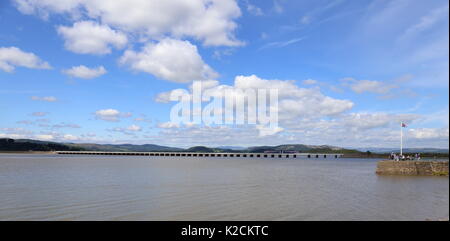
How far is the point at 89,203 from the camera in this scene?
18344mm

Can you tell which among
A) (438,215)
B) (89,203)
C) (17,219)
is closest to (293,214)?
(438,215)

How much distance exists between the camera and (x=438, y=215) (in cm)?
1638

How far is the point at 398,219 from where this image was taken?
51.3 ft

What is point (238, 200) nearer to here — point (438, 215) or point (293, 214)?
point (293, 214)

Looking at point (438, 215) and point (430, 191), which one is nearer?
point (438, 215)
